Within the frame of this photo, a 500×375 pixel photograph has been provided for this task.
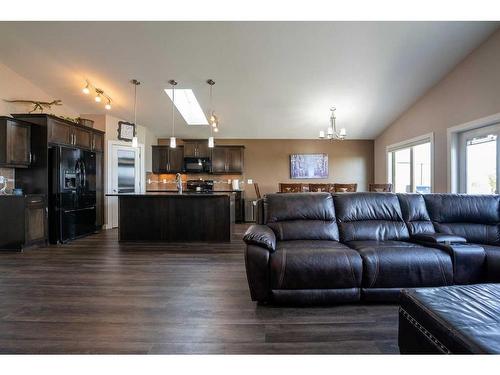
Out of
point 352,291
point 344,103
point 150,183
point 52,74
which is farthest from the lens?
point 150,183

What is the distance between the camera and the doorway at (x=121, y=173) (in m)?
6.52

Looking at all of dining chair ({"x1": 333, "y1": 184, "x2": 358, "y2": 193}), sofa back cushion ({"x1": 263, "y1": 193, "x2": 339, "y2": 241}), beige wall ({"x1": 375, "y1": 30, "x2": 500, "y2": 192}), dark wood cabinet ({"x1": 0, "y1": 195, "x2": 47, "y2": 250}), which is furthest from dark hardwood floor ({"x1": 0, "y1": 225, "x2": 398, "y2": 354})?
beige wall ({"x1": 375, "y1": 30, "x2": 500, "y2": 192})

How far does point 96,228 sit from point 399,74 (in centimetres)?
658

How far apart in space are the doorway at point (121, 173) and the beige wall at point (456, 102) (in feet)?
21.0

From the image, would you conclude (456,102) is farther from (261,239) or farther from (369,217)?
(261,239)

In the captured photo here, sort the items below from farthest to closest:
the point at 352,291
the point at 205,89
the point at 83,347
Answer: the point at 205,89 < the point at 352,291 < the point at 83,347

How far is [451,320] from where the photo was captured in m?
1.32

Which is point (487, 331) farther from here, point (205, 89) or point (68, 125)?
point (68, 125)

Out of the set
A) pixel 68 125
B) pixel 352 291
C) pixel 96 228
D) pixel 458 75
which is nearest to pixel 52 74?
pixel 68 125

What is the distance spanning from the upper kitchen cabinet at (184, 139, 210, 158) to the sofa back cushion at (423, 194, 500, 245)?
5.64 metres

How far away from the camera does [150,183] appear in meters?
7.79

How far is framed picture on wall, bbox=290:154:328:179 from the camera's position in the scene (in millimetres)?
7961

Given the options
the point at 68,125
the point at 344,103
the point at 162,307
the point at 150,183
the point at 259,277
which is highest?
the point at 344,103

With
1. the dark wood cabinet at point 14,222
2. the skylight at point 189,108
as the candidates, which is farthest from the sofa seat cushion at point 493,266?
the dark wood cabinet at point 14,222
